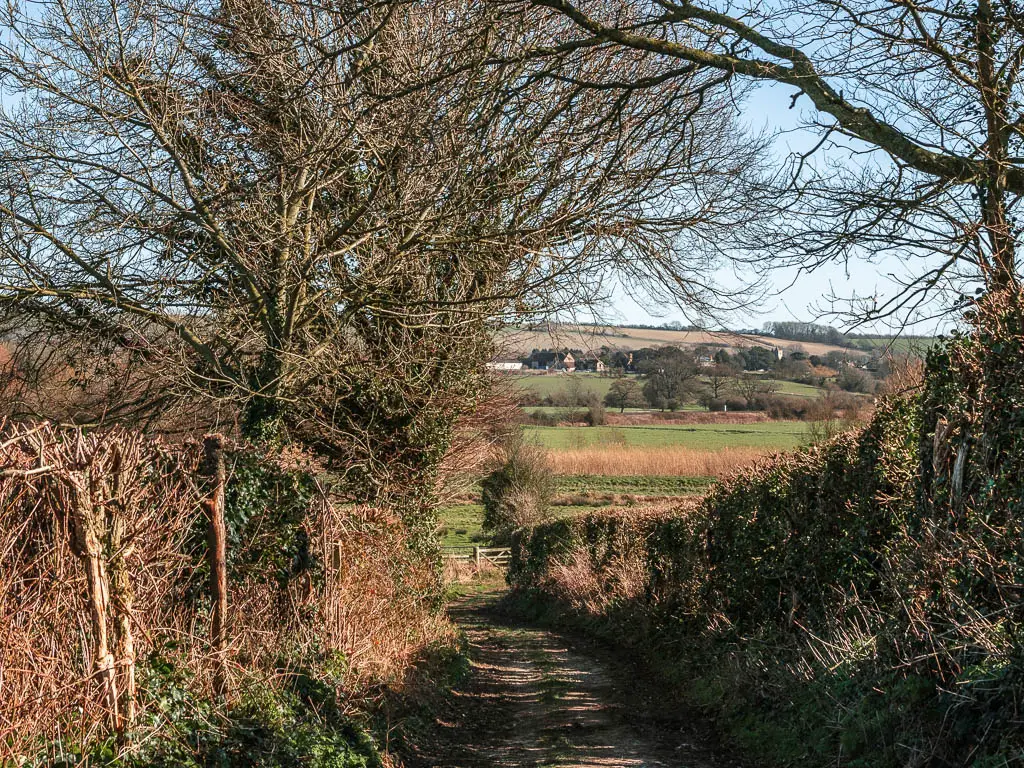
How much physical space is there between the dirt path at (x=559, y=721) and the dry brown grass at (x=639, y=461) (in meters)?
28.0

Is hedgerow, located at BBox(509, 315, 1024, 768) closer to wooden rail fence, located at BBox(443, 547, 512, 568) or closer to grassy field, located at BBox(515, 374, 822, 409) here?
grassy field, located at BBox(515, 374, 822, 409)

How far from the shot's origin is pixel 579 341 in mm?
13820

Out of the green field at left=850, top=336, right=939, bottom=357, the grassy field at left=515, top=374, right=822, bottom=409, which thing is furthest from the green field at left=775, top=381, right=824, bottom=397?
the green field at left=850, top=336, right=939, bottom=357

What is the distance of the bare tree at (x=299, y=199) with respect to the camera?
11.6 metres

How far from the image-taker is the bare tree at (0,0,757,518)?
11562mm

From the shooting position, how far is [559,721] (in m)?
→ 10.6

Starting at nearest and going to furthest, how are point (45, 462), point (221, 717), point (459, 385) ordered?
point (45, 462), point (221, 717), point (459, 385)

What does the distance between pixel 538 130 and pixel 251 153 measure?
4.87 metres

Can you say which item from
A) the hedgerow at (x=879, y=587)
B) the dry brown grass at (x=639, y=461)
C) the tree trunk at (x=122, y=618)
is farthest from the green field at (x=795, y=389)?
the tree trunk at (x=122, y=618)

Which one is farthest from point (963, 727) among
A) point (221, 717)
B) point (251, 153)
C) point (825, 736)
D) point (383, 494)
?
point (251, 153)

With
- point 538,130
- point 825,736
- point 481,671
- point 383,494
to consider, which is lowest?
point 481,671

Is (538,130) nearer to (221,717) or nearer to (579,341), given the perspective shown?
(579,341)

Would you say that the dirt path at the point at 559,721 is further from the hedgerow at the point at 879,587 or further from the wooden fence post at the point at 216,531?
the wooden fence post at the point at 216,531

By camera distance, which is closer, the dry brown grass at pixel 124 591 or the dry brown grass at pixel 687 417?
the dry brown grass at pixel 124 591
